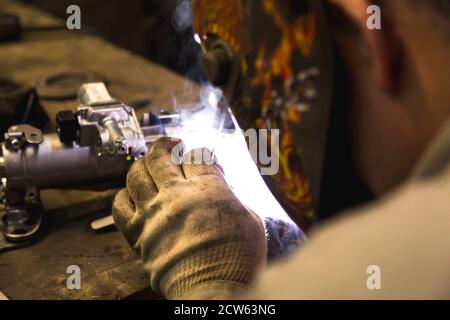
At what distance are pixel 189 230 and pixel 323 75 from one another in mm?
425

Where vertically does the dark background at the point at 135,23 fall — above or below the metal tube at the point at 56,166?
below

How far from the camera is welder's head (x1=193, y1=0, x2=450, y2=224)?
678 mm

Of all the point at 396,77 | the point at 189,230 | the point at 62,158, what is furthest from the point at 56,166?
the point at 396,77

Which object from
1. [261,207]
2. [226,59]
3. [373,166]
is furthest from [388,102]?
[261,207]

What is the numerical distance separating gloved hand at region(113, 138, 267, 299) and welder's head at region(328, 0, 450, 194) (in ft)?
1.26

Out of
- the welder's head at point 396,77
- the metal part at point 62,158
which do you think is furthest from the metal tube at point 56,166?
the welder's head at point 396,77

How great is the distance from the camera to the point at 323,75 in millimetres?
818

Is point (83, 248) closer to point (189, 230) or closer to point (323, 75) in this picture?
point (189, 230)

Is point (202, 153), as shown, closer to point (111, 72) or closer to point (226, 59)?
point (226, 59)

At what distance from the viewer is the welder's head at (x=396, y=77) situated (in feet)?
2.18

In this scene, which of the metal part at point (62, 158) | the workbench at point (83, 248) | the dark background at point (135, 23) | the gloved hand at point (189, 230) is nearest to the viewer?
the gloved hand at point (189, 230)

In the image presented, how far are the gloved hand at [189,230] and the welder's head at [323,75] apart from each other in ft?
0.56

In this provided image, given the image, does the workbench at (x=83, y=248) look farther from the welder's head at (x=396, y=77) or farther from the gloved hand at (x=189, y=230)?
the welder's head at (x=396, y=77)

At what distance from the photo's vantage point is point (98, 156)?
54.6 inches
